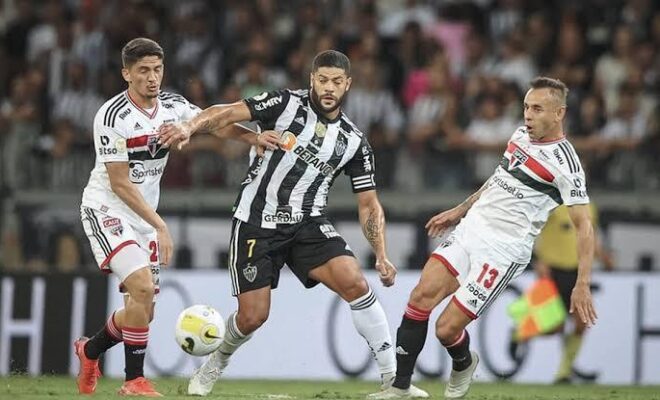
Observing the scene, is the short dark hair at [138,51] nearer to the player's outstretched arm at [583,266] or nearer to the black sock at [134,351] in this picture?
the black sock at [134,351]

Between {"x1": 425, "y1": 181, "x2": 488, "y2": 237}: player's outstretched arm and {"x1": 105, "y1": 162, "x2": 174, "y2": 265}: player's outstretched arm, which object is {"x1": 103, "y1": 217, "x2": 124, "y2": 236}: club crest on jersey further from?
{"x1": 425, "y1": 181, "x2": 488, "y2": 237}: player's outstretched arm

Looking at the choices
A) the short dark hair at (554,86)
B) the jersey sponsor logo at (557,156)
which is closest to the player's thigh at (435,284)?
the jersey sponsor logo at (557,156)

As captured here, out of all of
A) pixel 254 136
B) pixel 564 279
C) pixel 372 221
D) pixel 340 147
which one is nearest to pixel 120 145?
pixel 254 136

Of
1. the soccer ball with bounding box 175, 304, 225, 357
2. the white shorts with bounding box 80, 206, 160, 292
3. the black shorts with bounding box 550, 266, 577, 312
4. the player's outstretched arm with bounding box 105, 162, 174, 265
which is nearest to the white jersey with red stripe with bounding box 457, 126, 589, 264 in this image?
the soccer ball with bounding box 175, 304, 225, 357

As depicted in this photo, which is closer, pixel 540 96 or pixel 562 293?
pixel 540 96

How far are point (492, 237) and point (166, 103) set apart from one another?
2684mm

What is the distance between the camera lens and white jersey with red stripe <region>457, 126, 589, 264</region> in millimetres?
10438

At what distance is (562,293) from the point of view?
1516 centimetres

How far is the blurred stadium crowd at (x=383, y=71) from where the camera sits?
16.1m

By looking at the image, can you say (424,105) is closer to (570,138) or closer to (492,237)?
(570,138)

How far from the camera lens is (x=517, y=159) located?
34.8 ft

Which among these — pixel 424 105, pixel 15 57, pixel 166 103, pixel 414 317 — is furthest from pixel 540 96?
pixel 15 57

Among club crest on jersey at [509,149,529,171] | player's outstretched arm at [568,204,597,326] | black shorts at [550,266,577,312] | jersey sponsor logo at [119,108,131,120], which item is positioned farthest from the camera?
black shorts at [550,266,577,312]

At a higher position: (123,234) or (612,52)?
(612,52)
